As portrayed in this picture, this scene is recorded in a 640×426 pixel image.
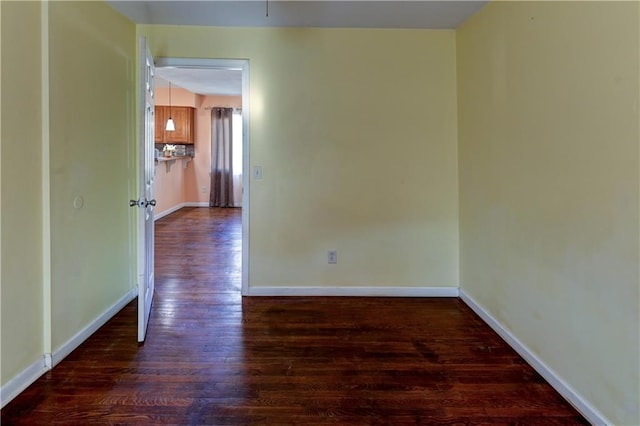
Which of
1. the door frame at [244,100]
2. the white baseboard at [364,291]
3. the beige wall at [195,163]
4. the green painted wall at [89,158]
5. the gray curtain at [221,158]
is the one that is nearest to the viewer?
the green painted wall at [89,158]

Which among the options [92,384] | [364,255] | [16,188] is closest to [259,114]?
[364,255]

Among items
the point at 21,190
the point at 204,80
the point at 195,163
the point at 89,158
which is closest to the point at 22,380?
the point at 21,190

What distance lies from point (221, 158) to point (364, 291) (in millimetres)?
6816

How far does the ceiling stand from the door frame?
0.28m

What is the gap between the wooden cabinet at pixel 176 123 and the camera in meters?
8.52

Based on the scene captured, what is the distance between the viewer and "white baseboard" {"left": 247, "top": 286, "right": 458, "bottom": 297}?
327 centimetres

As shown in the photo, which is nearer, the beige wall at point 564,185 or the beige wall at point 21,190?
the beige wall at point 564,185

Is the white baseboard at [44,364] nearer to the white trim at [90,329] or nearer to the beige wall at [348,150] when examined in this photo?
the white trim at [90,329]

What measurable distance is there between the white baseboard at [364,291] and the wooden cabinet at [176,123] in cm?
650

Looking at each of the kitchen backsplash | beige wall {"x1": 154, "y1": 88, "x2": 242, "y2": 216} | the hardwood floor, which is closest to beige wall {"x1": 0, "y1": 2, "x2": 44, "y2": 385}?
the hardwood floor

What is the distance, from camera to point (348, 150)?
3.20 metres

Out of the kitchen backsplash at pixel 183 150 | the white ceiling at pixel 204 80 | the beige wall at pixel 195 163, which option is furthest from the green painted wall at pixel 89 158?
the kitchen backsplash at pixel 183 150

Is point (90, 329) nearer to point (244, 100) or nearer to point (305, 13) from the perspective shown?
A: point (244, 100)

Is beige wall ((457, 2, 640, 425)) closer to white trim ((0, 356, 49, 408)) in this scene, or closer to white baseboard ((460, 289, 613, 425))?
white baseboard ((460, 289, 613, 425))
